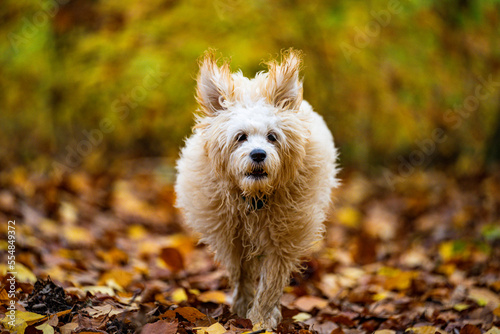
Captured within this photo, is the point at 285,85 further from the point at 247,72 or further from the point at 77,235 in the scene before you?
the point at 247,72

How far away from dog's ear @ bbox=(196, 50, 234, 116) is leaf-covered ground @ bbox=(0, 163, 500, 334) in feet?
4.17

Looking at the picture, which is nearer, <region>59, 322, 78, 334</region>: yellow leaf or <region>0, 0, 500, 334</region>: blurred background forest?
<region>59, 322, 78, 334</region>: yellow leaf

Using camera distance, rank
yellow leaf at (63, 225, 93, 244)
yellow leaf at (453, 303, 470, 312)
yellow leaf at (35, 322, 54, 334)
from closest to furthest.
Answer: yellow leaf at (35, 322, 54, 334) < yellow leaf at (453, 303, 470, 312) < yellow leaf at (63, 225, 93, 244)

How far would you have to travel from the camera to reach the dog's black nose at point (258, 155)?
355 cm

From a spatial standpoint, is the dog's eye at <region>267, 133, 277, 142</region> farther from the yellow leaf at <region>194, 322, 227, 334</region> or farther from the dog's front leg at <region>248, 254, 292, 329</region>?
the yellow leaf at <region>194, 322, 227, 334</region>

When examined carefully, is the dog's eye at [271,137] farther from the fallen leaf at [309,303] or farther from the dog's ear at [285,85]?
the fallen leaf at [309,303]

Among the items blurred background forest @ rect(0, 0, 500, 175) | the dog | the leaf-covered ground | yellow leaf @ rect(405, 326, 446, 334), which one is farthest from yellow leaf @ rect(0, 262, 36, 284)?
blurred background forest @ rect(0, 0, 500, 175)

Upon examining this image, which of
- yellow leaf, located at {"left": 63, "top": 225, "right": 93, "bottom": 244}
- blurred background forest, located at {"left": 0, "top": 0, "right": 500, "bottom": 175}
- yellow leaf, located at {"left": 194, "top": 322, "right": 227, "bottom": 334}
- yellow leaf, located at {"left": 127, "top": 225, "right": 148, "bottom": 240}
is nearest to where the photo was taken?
yellow leaf, located at {"left": 194, "top": 322, "right": 227, "bottom": 334}

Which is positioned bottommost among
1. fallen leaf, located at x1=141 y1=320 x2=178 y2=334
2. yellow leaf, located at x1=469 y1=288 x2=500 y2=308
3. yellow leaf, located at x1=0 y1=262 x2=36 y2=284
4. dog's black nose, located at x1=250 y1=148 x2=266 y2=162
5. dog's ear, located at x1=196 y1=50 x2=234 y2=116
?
fallen leaf, located at x1=141 y1=320 x2=178 y2=334

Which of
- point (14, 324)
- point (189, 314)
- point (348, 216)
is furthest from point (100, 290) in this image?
point (348, 216)

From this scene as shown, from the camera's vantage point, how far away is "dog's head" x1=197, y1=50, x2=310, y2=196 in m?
3.62

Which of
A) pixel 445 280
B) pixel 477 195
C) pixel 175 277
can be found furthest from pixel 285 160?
pixel 477 195

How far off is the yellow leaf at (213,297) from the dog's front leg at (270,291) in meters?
0.53

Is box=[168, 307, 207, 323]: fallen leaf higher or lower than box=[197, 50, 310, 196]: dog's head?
lower
